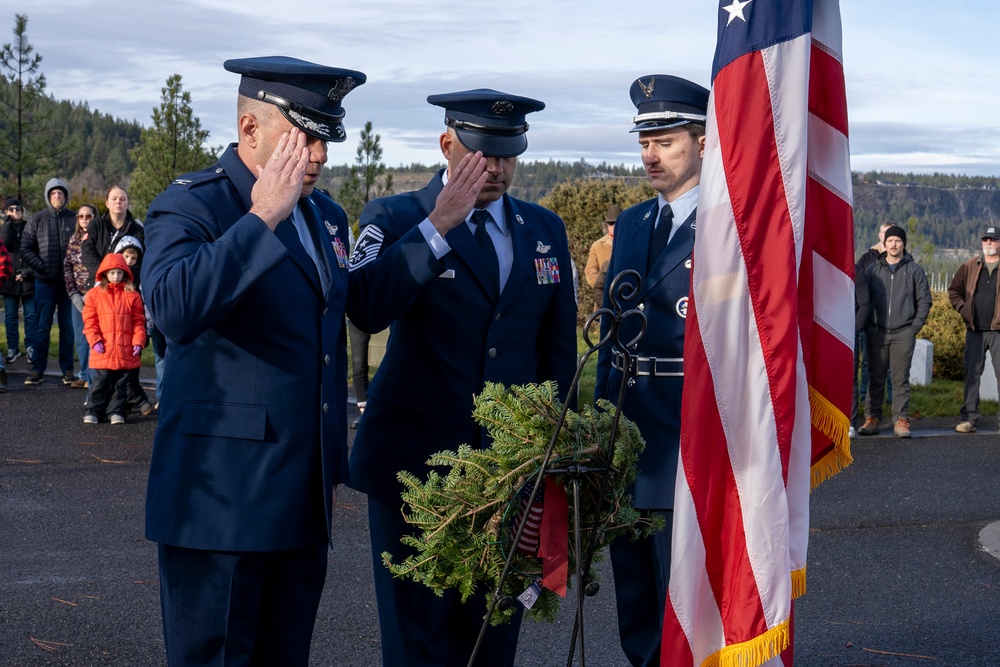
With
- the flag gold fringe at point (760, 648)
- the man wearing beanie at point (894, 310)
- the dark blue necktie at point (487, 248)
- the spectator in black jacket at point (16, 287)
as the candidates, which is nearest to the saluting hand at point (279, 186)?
the dark blue necktie at point (487, 248)

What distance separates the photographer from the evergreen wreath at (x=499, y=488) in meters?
2.88

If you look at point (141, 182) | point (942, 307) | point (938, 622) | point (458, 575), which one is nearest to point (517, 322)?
point (458, 575)

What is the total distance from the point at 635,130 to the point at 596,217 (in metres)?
18.9

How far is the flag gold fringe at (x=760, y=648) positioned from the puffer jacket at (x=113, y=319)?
8392mm

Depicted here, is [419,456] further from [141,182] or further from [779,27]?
[141,182]

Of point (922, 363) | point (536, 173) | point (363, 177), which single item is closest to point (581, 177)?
point (363, 177)

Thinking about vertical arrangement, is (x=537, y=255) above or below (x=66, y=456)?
above

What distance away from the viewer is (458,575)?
9.59ft

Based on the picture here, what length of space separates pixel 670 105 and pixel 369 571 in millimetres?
3321

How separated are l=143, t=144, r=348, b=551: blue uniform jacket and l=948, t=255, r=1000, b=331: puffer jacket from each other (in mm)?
10258

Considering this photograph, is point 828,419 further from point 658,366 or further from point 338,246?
point 338,246

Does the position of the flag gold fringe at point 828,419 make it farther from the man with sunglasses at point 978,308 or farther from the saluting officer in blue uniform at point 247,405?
the man with sunglasses at point 978,308

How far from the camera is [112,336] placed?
10.6 m

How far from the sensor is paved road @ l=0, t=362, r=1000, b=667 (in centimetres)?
521
